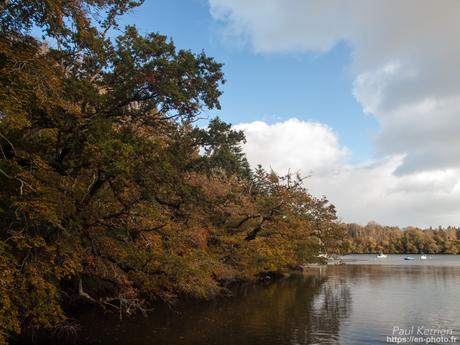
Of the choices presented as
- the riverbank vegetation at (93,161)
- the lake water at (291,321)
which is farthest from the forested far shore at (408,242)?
the riverbank vegetation at (93,161)

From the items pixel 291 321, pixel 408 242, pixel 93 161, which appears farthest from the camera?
pixel 408 242

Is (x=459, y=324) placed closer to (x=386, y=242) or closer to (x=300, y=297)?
(x=300, y=297)

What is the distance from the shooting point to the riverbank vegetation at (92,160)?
11297mm

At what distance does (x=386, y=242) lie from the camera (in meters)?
136

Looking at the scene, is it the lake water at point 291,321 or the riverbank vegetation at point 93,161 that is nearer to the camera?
the riverbank vegetation at point 93,161

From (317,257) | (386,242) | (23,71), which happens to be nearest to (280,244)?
(317,257)

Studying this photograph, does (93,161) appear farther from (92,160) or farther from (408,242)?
(408,242)

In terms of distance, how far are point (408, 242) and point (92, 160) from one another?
5383 inches

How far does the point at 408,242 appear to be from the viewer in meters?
132

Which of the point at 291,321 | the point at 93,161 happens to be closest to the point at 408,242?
the point at 291,321

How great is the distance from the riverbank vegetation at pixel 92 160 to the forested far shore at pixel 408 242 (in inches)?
4222

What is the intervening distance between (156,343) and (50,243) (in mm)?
6041

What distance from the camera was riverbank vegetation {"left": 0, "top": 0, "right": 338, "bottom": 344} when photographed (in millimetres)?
11297

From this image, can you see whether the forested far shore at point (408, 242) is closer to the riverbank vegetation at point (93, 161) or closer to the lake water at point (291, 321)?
the lake water at point (291, 321)
